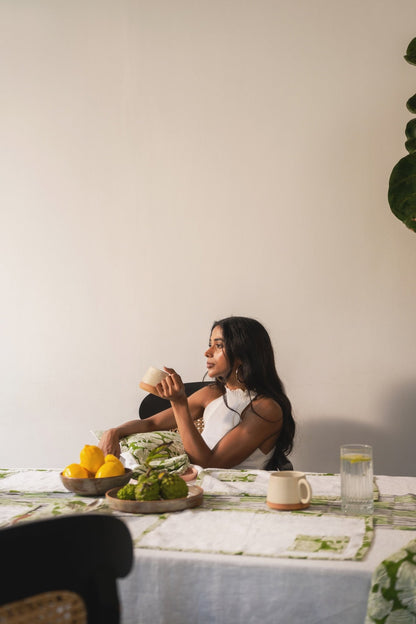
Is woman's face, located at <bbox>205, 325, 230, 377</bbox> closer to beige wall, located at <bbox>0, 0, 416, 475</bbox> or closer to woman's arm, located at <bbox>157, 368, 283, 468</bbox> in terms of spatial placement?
woman's arm, located at <bbox>157, 368, 283, 468</bbox>

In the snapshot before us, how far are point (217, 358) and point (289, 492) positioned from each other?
0.91m

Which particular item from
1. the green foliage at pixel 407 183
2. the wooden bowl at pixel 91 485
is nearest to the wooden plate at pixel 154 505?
the wooden bowl at pixel 91 485

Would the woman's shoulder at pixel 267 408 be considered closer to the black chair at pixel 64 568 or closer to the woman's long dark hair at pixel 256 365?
the woman's long dark hair at pixel 256 365

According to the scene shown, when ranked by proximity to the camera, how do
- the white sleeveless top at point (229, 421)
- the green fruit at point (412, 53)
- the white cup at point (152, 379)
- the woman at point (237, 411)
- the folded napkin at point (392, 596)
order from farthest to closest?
1. the green fruit at point (412, 53)
2. the white sleeveless top at point (229, 421)
3. the woman at point (237, 411)
4. the white cup at point (152, 379)
5. the folded napkin at point (392, 596)

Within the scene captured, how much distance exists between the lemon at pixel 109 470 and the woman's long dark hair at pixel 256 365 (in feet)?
2.43

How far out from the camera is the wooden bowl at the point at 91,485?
5.29ft

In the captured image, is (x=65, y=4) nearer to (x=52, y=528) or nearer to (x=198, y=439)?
(x=198, y=439)

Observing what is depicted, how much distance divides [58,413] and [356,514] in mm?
1986

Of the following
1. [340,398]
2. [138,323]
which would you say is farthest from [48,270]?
[340,398]

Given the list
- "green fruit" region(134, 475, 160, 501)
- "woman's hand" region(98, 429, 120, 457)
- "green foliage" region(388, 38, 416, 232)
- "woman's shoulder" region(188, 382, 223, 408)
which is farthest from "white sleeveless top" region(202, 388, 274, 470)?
"green foliage" region(388, 38, 416, 232)

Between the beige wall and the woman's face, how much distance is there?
2.14 feet

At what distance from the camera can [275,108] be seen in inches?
117

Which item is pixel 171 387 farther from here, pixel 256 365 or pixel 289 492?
pixel 289 492

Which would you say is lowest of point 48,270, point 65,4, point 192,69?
point 48,270
